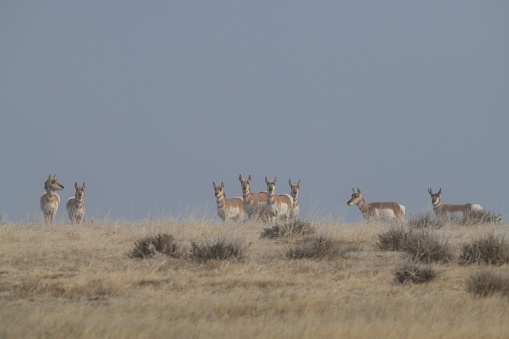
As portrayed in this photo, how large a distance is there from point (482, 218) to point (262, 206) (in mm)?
7108

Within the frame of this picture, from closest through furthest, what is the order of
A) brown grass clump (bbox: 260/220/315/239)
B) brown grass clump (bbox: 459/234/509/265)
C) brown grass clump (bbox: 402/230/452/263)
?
1. brown grass clump (bbox: 459/234/509/265)
2. brown grass clump (bbox: 402/230/452/263)
3. brown grass clump (bbox: 260/220/315/239)

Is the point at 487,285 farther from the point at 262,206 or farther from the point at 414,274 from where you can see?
the point at 262,206

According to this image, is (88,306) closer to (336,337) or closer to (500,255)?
(336,337)

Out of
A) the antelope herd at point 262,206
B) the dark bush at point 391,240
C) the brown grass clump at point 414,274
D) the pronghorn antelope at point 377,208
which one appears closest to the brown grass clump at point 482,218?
the antelope herd at point 262,206

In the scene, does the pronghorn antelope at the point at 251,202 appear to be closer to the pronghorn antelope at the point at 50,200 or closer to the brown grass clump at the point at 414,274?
the pronghorn antelope at the point at 50,200

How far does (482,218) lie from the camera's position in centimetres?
2217

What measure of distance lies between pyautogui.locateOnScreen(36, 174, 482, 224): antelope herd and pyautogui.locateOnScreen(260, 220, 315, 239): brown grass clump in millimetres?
6869

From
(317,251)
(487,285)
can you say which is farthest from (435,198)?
(487,285)

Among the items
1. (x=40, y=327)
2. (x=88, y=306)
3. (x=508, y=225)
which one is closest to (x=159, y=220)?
(x=508, y=225)

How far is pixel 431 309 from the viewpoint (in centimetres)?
930

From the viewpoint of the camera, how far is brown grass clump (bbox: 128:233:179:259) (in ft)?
42.5

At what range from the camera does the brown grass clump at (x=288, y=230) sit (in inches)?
627

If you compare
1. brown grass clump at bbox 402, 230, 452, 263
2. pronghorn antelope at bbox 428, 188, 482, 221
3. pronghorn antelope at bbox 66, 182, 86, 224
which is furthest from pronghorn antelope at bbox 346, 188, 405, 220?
brown grass clump at bbox 402, 230, 452, 263

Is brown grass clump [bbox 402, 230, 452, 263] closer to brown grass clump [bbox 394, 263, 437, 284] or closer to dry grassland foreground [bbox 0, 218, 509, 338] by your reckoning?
dry grassland foreground [bbox 0, 218, 509, 338]
